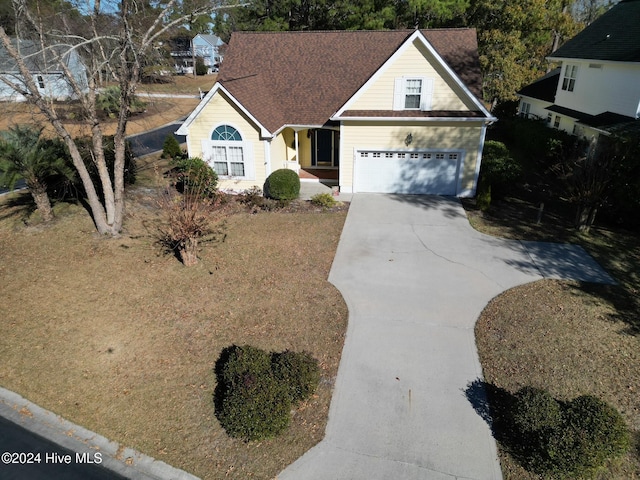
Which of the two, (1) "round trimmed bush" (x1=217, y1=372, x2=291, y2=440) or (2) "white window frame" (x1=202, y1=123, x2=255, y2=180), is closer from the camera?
(1) "round trimmed bush" (x1=217, y1=372, x2=291, y2=440)

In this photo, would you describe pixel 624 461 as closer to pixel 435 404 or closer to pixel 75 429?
pixel 435 404

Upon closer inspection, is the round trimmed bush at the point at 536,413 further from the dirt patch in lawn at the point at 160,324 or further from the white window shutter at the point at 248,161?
the white window shutter at the point at 248,161

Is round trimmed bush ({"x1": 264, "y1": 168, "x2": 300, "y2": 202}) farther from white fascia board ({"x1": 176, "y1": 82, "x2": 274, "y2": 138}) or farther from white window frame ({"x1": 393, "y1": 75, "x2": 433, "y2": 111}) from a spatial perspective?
white window frame ({"x1": 393, "y1": 75, "x2": 433, "y2": 111})

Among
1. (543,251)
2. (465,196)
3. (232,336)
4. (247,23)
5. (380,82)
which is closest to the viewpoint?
(232,336)

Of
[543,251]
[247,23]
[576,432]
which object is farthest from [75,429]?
[247,23]

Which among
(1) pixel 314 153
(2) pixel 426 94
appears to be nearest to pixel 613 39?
(2) pixel 426 94

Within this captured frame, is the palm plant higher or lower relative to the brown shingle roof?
lower

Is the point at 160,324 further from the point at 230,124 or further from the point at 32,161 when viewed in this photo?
the point at 230,124

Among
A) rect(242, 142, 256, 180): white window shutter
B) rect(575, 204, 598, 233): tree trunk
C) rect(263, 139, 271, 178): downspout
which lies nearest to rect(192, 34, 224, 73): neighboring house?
rect(242, 142, 256, 180): white window shutter
